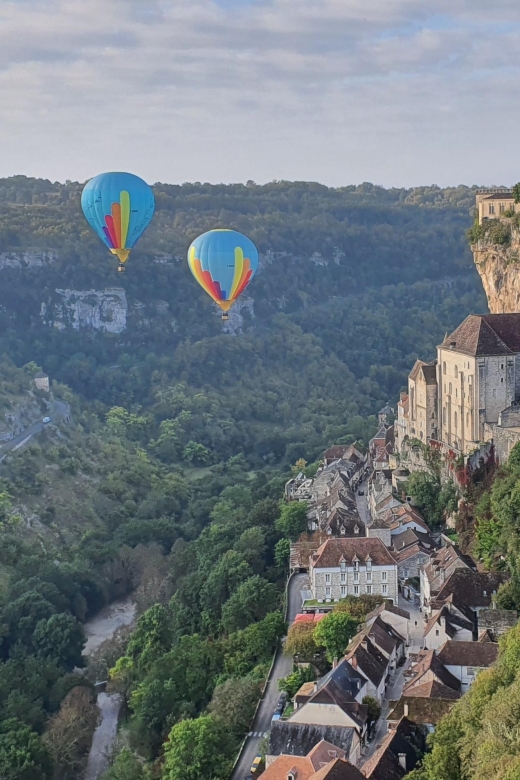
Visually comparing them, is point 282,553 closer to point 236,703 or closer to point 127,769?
point 236,703

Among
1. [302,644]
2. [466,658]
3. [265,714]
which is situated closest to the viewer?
[466,658]

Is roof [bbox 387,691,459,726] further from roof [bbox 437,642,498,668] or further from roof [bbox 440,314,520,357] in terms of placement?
roof [bbox 440,314,520,357]

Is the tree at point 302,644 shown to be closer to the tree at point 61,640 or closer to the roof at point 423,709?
the roof at point 423,709

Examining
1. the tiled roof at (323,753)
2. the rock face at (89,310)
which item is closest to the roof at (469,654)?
the tiled roof at (323,753)

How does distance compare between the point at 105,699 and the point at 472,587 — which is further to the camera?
the point at 105,699

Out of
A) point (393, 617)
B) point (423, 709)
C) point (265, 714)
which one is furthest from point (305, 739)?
point (393, 617)

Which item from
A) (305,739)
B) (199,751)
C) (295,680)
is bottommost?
(199,751)

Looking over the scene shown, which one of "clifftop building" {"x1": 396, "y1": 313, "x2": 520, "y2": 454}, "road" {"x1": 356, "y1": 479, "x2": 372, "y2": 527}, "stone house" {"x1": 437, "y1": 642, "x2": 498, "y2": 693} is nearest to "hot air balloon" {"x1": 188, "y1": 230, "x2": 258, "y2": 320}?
"road" {"x1": 356, "y1": 479, "x2": 372, "y2": 527}
